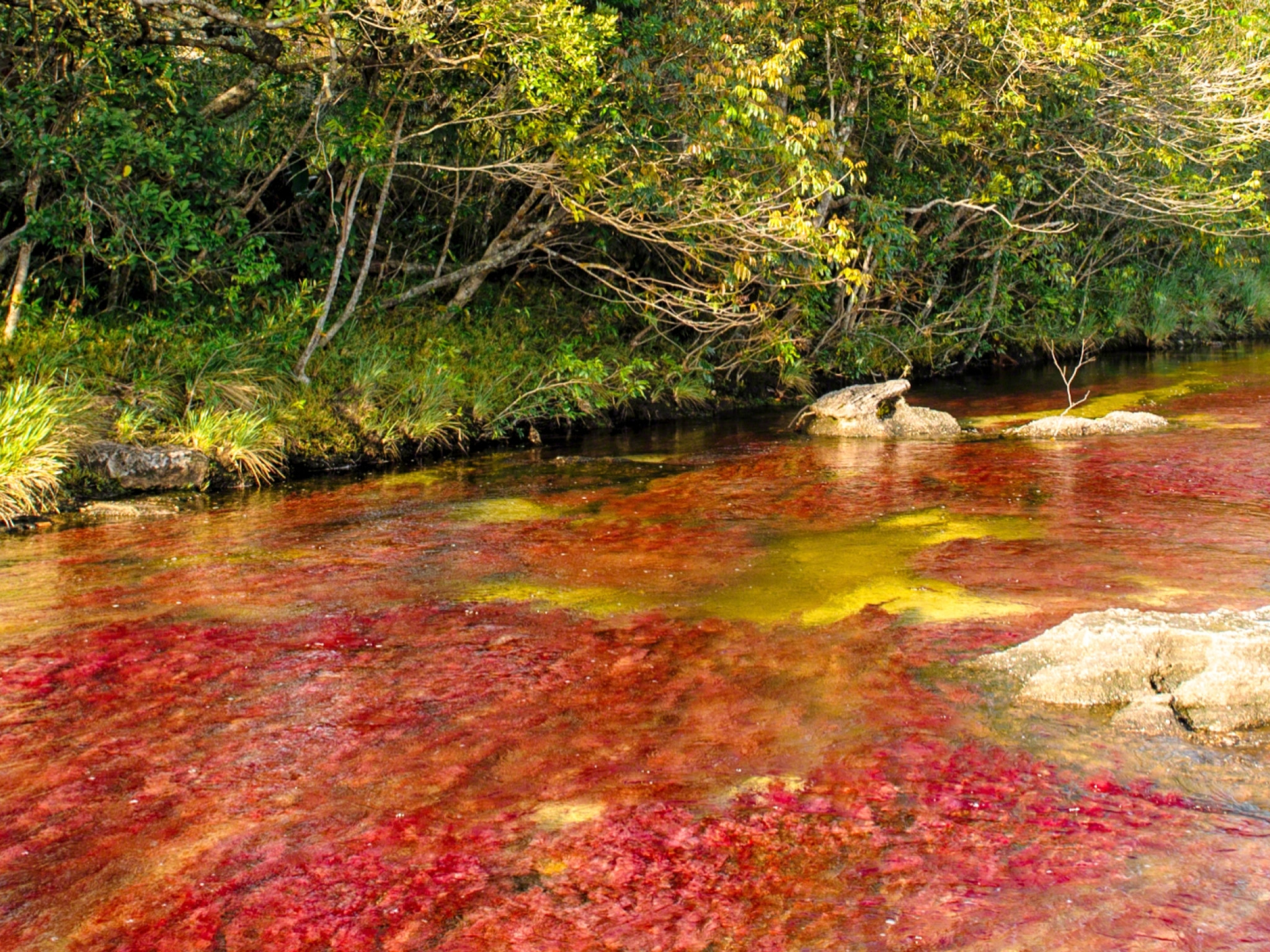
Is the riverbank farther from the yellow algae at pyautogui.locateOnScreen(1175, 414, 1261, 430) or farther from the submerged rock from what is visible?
the yellow algae at pyautogui.locateOnScreen(1175, 414, 1261, 430)

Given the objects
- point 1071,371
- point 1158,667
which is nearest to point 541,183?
point 1158,667

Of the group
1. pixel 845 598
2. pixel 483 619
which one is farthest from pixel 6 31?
pixel 845 598

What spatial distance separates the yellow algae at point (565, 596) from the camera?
6742mm

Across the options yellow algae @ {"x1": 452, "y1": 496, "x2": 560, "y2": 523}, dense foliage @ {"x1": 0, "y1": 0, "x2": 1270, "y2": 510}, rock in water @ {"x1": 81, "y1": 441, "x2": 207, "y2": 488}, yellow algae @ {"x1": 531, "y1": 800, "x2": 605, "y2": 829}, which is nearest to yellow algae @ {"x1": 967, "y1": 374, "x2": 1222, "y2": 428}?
dense foliage @ {"x1": 0, "y1": 0, "x2": 1270, "y2": 510}

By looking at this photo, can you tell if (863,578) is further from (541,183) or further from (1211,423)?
(1211,423)

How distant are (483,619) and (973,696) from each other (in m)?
2.62

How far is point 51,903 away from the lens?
3.75m

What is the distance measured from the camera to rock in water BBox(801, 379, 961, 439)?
13211 millimetres

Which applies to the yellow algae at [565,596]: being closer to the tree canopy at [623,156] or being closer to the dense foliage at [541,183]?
the dense foliage at [541,183]

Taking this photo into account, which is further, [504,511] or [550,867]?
[504,511]

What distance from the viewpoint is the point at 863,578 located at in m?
7.20

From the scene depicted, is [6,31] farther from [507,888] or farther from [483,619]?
[507,888]

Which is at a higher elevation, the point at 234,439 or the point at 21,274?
the point at 21,274

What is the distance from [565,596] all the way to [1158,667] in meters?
3.20
